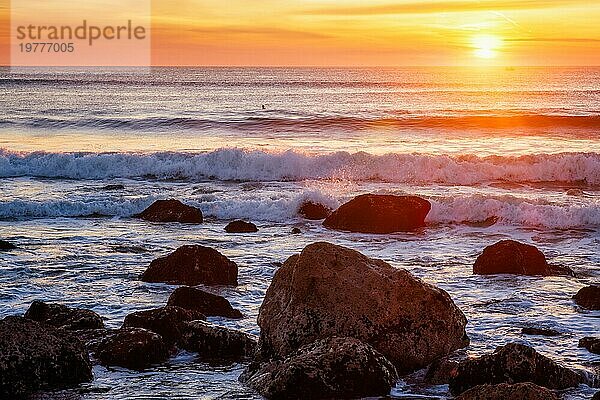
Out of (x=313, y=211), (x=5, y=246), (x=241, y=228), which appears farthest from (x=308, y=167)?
(x=5, y=246)

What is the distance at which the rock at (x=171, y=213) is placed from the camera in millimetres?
19953

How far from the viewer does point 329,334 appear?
919 centimetres

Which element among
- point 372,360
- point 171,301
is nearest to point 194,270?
point 171,301

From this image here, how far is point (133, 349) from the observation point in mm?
9148

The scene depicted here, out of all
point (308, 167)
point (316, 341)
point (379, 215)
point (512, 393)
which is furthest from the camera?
point (308, 167)

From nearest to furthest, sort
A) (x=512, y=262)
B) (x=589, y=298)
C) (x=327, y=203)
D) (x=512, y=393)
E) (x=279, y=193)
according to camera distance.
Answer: (x=512, y=393)
(x=589, y=298)
(x=512, y=262)
(x=327, y=203)
(x=279, y=193)

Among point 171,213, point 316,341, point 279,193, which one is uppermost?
point 279,193

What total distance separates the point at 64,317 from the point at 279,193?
14.3 metres

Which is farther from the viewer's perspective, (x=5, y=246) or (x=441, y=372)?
(x=5, y=246)

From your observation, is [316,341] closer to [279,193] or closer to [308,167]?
[279,193]

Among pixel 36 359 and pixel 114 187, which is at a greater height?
pixel 114 187

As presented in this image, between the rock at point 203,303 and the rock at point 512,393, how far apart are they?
186 inches

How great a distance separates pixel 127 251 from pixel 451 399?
9.28 metres

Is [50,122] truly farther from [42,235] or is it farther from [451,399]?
[451,399]
